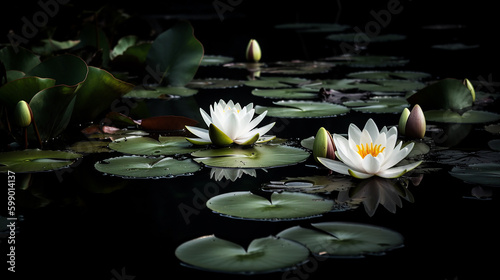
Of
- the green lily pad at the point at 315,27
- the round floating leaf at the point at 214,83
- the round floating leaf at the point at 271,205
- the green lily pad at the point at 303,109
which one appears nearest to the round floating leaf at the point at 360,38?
the green lily pad at the point at 315,27

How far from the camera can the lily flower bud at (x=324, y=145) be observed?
1.79 metres

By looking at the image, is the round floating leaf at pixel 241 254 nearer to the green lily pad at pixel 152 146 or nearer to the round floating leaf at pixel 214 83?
the green lily pad at pixel 152 146

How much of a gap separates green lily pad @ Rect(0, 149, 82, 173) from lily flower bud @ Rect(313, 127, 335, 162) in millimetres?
825

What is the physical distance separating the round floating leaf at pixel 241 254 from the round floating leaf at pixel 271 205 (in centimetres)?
15

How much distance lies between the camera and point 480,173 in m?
1.74

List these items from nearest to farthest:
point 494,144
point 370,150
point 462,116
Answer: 1. point 370,150
2. point 494,144
3. point 462,116

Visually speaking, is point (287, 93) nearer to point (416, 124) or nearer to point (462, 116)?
point (462, 116)

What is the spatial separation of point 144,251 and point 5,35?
3358 mm

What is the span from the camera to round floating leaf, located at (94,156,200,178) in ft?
5.87

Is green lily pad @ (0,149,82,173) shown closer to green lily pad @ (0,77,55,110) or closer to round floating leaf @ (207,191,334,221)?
green lily pad @ (0,77,55,110)

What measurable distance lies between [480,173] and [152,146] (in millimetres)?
1106

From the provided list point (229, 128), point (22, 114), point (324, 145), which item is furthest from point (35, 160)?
point (324, 145)

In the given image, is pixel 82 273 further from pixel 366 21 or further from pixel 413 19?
pixel 413 19

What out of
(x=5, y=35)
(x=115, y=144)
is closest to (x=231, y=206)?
(x=115, y=144)
